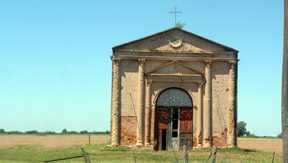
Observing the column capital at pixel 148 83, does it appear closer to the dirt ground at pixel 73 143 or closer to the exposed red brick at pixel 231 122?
the exposed red brick at pixel 231 122

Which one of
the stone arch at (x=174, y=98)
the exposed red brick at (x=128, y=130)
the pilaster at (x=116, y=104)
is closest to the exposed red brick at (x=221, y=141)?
the stone arch at (x=174, y=98)

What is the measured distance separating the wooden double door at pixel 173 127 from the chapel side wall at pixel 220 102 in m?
1.46

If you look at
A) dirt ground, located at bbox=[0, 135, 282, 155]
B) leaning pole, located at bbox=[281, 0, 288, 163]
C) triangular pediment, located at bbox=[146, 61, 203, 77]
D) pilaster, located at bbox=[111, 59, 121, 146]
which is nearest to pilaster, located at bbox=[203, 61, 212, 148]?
triangular pediment, located at bbox=[146, 61, 203, 77]

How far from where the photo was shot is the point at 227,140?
24672mm

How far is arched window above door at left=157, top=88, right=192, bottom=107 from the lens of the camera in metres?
24.9

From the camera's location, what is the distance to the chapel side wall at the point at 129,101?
80.1ft

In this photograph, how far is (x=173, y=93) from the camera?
25062 mm

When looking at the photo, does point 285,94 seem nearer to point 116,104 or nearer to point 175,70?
point 175,70

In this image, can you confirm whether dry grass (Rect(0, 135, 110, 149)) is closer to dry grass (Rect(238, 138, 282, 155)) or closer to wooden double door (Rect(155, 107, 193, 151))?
wooden double door (Rect(155, 107, 193, 151))

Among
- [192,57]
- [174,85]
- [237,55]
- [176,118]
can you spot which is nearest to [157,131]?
[176,118]

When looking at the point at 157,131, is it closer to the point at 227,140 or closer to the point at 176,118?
the point at 176,118

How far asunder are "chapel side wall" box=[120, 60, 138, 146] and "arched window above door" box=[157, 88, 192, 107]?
1654mm

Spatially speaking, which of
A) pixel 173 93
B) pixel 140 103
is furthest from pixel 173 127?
pixel 140 103

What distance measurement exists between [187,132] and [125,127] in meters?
3.75
